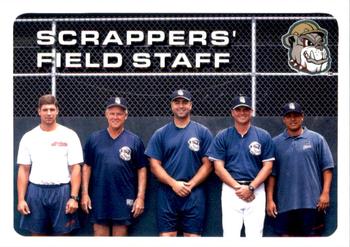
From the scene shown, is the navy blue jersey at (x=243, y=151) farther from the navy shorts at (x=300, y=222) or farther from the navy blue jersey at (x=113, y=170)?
the navy blue jersey at (x=113, y=170)

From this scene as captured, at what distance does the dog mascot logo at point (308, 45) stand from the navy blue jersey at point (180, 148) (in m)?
0.74

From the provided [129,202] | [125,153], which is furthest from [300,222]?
[125,153]

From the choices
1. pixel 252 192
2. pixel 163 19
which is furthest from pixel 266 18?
pixel 252 192

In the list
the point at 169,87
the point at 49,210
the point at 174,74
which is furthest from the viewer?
the point at 169,87

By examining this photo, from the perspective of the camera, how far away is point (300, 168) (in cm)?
489

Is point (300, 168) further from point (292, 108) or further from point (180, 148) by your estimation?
point (180, 148)

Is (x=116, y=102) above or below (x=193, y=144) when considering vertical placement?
above

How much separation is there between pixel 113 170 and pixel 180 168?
0.41 metres

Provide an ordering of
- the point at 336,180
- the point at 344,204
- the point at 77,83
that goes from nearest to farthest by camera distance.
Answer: the point at 344,204, the point at 336,180, the point at 77,83

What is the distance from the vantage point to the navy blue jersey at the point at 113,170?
498cm

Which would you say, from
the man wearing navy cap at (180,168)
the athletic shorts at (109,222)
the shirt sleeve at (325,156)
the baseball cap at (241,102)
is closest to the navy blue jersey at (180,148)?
the man wearing navy cap at (180,168)
